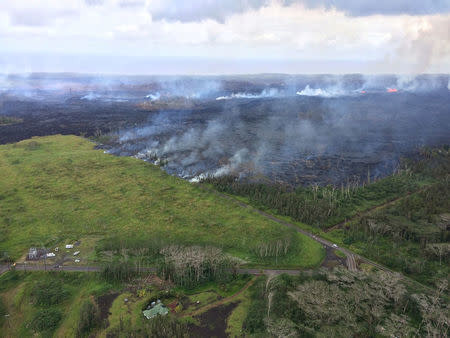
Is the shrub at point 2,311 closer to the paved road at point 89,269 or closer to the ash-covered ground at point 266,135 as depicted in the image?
the paved road at point 89,269

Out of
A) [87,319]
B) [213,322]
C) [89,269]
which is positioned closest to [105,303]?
[87,319]

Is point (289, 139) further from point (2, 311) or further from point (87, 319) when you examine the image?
point (2, 311)

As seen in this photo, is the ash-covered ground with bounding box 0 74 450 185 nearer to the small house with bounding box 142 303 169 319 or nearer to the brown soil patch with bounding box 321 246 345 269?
the brown soil patch with bounding box 321 246 345 269

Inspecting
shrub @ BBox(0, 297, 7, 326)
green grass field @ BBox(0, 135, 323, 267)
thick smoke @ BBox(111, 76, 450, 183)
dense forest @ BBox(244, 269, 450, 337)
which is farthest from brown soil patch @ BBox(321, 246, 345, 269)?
shrub @ BBox(0, 297, 7, 326)

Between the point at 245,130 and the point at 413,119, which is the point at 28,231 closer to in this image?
the point at 245,130

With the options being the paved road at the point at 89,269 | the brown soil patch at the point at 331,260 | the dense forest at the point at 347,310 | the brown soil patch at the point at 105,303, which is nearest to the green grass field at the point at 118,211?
the brown soil patch at the point at 331,260

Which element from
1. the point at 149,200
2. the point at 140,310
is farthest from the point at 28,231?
the point at 140,310
